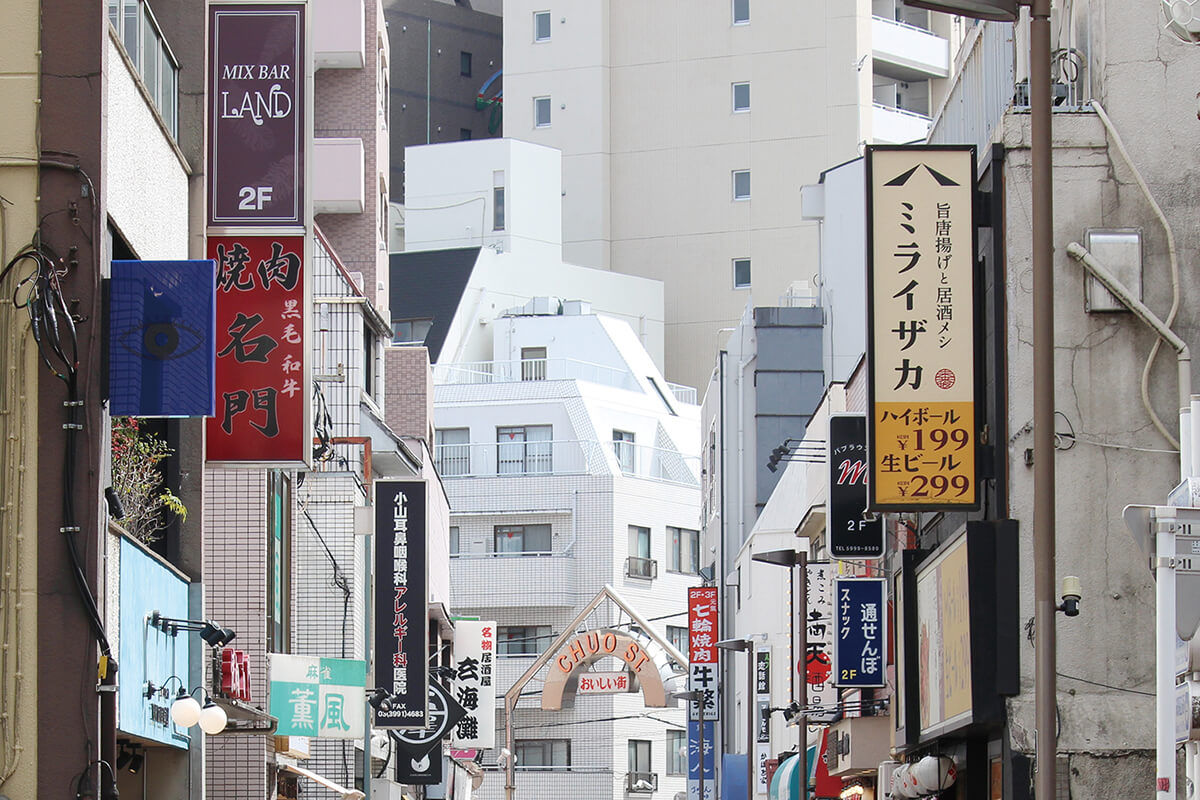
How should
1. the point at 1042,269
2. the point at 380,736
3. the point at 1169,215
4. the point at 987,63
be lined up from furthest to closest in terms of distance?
the point at 380,736 < the point at 987,63 < the point at 1169,215 < the point at 1042,269

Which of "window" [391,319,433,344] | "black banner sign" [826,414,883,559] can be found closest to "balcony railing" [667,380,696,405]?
"window" [391,319,433,344]

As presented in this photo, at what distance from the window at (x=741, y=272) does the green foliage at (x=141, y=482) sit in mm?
61950

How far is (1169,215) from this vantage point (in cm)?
1797

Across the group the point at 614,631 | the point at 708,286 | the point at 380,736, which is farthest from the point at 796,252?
the point at 380,736

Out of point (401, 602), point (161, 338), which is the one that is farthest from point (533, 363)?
point (161, 338)

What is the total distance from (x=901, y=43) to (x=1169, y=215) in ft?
209

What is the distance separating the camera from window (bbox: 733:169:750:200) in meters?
80.8

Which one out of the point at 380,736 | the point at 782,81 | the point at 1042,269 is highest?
the point at 782,81

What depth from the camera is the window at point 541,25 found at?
83438 mm

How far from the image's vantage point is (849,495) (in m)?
Answer: 23.9

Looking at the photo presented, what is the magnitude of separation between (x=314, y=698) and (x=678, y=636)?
4662cm

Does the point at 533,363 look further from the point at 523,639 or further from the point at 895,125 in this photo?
the point at 895,125

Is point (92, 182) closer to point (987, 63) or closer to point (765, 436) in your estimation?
point (987, 63)

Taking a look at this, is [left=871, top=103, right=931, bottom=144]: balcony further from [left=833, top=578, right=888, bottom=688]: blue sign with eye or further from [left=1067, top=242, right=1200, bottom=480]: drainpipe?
[left=1067, top=242, right=1200, bottom=480]: drainpipe
